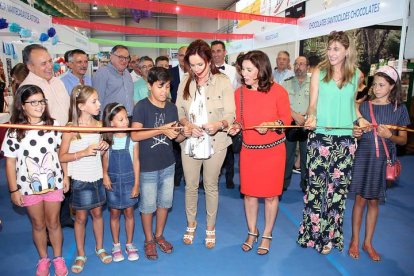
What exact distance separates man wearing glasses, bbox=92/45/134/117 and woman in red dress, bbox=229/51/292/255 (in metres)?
1.71

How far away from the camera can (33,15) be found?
621 cm

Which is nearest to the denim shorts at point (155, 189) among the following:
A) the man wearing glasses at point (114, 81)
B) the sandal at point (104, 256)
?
the sandal at point (104, 256)

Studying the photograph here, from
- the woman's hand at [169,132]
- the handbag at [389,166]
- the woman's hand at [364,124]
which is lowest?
the handbag at [389,166]

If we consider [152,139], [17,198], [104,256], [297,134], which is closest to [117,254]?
[104,256]

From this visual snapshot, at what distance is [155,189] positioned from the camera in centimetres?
280

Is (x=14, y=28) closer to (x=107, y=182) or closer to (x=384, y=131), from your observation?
(x=107, y=182)

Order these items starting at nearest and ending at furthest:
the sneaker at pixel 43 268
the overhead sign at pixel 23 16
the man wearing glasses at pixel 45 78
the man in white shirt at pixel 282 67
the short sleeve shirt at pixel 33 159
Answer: the short sleeve shirt at pixel 33 159
the sneaker at pixel 43 268
the man wearing glasses at pixel 45 78
the overhead sign at pixel 23 16
the man in white shirt at pixel 282 67

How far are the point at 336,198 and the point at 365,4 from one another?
368 cm

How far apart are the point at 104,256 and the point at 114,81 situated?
2047 millimetres

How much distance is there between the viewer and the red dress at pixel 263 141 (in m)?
2.77

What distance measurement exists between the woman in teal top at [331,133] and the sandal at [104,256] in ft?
6.10

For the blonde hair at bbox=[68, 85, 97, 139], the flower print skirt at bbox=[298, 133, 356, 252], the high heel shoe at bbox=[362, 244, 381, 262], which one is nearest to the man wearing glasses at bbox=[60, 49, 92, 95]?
the blonde hair at bbox=[68, 85, 97, 139]

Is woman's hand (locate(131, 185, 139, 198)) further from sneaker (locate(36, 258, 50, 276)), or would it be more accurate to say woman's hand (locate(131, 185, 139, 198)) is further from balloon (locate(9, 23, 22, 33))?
balloon (locate(9, 23, 22, 33))

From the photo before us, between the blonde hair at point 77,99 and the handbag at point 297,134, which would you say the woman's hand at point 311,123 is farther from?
the blonde hair at point 77,99
